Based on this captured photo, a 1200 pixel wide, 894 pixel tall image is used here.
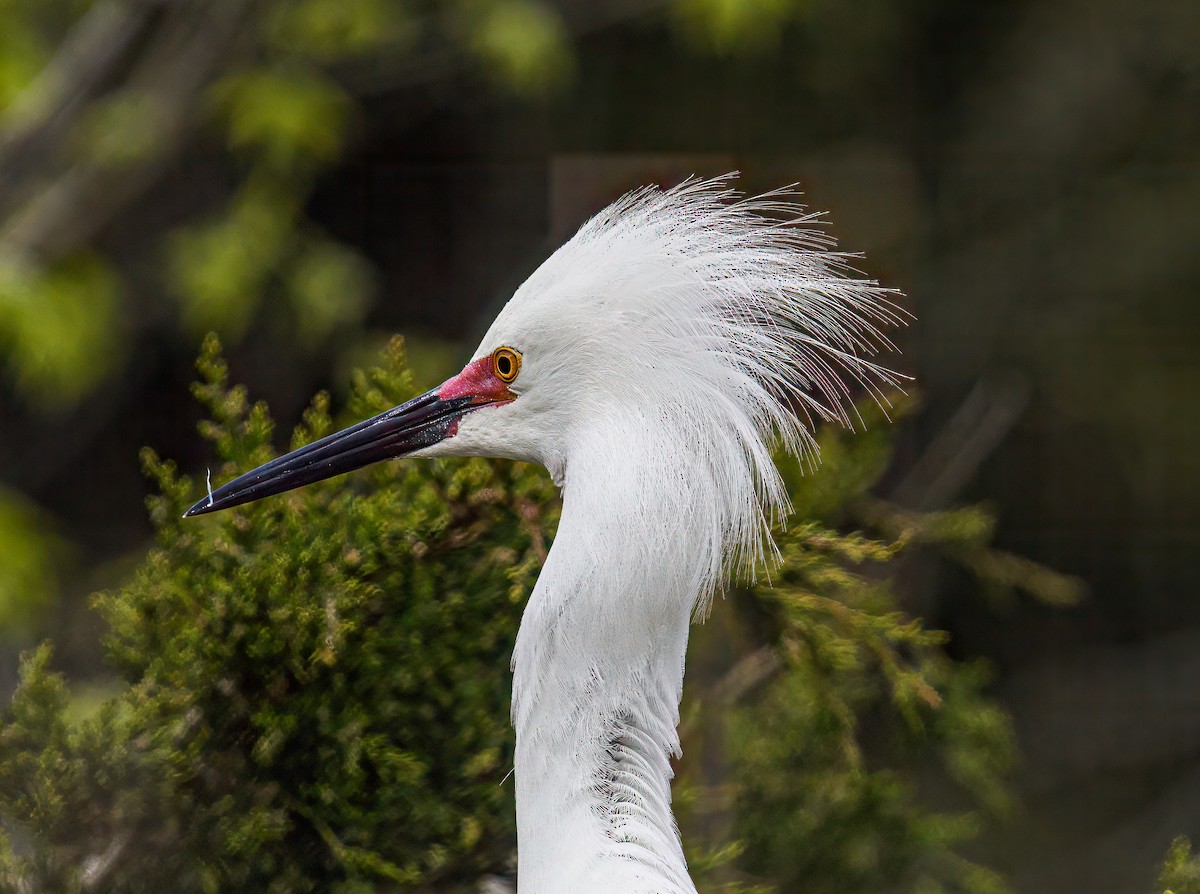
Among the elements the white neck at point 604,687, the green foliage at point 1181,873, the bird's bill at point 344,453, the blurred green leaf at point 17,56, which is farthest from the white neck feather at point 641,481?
the blurred green leaf at point 17,56

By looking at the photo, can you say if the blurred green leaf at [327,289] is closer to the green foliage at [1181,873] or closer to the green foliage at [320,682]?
the green foliage at [320,682]

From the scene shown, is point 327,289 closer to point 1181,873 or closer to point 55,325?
point 55,325

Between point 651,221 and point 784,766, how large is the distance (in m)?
0.67

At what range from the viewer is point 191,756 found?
1047 millimetres

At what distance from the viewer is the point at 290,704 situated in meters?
1.09

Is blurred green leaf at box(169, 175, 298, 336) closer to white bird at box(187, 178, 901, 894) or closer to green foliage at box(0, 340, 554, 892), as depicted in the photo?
green foliage at box(0, 340, 554, 892)

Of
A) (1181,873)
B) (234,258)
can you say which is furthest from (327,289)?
(1181,873)

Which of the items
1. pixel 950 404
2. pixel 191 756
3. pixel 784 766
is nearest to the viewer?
pixel 191 756

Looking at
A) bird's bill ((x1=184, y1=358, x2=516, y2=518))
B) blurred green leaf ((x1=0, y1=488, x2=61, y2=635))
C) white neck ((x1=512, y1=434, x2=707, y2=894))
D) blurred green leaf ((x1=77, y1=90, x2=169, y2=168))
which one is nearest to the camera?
white neck ((x1=512, y1=434, x2=707, y2=894))

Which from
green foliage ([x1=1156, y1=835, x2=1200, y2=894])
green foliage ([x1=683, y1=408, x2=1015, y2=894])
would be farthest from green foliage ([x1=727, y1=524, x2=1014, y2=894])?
green foliage ([x1=1156, y1=835, x2=1200, y2=894])

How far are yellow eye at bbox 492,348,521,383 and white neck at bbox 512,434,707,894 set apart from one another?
0.10 metres

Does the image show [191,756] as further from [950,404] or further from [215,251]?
[950,404]

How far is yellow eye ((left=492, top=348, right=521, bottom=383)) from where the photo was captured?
0.97m

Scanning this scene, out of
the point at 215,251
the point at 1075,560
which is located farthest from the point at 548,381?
the point at 1075,560
